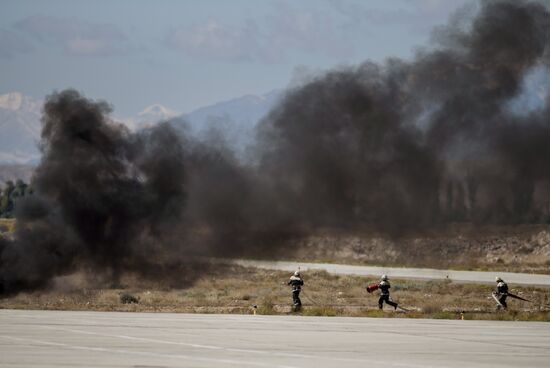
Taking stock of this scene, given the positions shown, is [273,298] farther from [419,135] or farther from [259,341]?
[259,341]

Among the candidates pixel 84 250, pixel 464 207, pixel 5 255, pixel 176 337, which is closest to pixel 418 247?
pixel 464 207

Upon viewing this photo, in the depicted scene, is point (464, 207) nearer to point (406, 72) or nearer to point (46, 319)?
point (406, 72)

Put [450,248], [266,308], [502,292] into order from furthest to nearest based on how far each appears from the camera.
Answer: [450,248] < [502,292] < [266,308]

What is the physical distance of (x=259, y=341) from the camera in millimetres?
36906

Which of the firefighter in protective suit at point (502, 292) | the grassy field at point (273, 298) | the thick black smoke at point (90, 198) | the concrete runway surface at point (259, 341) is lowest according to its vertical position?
the grassy field at point (273, 298)

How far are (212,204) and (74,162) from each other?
841cm

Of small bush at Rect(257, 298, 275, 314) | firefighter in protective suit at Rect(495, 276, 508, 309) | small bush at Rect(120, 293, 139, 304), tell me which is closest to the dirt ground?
firefighter in protective suit at Rect(495, 276, 508, 309)

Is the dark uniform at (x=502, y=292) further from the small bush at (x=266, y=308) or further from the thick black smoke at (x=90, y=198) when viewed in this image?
the thick black smoke at (x=90, y=198)

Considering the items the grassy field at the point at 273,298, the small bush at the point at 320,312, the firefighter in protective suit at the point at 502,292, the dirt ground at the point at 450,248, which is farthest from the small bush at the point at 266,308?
the firefighter in protective suit at the point at 502,292

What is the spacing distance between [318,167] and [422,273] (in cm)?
4116

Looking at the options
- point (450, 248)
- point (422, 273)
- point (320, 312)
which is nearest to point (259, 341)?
point (320, 312)

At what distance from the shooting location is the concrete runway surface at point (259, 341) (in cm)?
3156

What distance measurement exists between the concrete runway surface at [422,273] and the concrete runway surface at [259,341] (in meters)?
22.2

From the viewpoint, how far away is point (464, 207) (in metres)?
56.0
